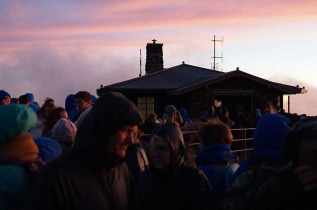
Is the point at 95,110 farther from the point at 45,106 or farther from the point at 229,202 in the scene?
the point at 45,106

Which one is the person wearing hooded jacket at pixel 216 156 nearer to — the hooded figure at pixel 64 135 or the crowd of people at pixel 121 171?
the crowd of people at pixel 121 171

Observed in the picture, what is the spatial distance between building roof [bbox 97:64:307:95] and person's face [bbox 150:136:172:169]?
19139 mm

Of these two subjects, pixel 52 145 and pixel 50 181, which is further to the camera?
pixel 52 145

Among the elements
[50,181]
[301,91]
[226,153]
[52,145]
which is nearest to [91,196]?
[50,181]

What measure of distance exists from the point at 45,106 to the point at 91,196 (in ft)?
16.9

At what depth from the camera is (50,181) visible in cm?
231

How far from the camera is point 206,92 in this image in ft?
77.6

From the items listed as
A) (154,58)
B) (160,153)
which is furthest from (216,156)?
(154,58)

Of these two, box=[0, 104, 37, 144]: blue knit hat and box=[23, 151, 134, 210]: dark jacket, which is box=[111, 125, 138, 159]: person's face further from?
box=[0, 104, 37, 144]: blue knit hat

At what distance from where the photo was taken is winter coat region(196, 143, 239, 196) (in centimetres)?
380

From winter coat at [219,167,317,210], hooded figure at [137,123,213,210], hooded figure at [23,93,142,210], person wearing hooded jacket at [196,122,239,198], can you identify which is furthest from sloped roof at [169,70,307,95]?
winter coat at [219,167,317,210]

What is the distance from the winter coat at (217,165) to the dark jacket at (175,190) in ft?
1.10

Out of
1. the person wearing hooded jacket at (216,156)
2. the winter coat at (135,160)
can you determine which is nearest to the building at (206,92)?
the winter coat at (135,160)

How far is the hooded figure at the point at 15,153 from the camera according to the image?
8.55 ft
